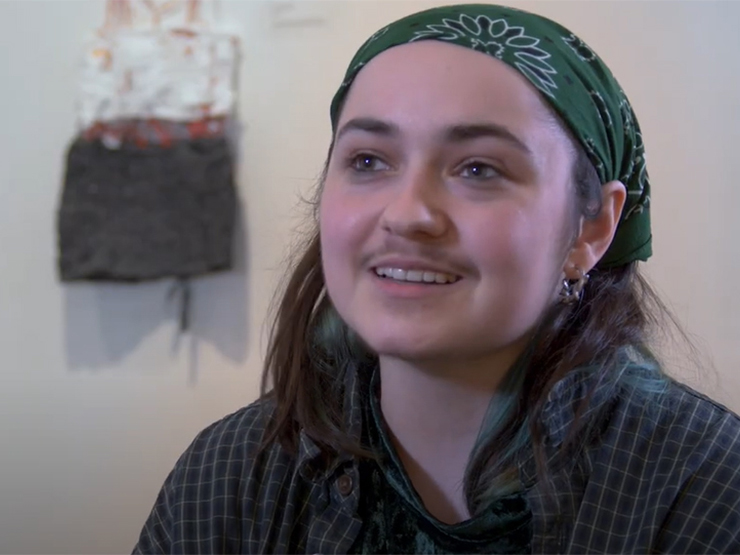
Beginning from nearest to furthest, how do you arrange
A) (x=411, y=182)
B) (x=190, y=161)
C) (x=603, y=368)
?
(x=411, y=182), (x=603, y=368), (x=190, y=161)

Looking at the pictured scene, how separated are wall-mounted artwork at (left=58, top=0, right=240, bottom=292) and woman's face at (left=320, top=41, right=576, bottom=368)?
1.69ft

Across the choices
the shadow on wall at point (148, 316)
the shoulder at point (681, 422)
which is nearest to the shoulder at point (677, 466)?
the shoulder at point (681, 422)

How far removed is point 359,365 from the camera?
0.94m

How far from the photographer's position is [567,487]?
2.43 ft

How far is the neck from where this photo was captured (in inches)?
32.1

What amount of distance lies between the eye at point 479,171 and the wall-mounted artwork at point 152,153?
607 mm

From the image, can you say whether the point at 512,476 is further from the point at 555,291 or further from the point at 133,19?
the point at 133,19

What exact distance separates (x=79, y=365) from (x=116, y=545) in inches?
14.6

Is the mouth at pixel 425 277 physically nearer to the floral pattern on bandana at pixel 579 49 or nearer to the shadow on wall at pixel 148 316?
the floral pattern on bandana at pixel 579 49

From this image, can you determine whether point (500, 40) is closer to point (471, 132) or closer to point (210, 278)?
point (471, 132)

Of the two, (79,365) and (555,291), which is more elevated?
(555,291)

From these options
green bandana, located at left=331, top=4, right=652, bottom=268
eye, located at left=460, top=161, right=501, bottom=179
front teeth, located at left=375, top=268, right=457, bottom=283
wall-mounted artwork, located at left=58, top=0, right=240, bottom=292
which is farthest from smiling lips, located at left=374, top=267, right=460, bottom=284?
wall-mounted artwork, located at left=58, top=0, right=240, bottom=292

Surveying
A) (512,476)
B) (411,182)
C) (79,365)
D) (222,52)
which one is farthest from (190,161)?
(512,476)

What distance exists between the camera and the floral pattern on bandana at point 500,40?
0.72 m
